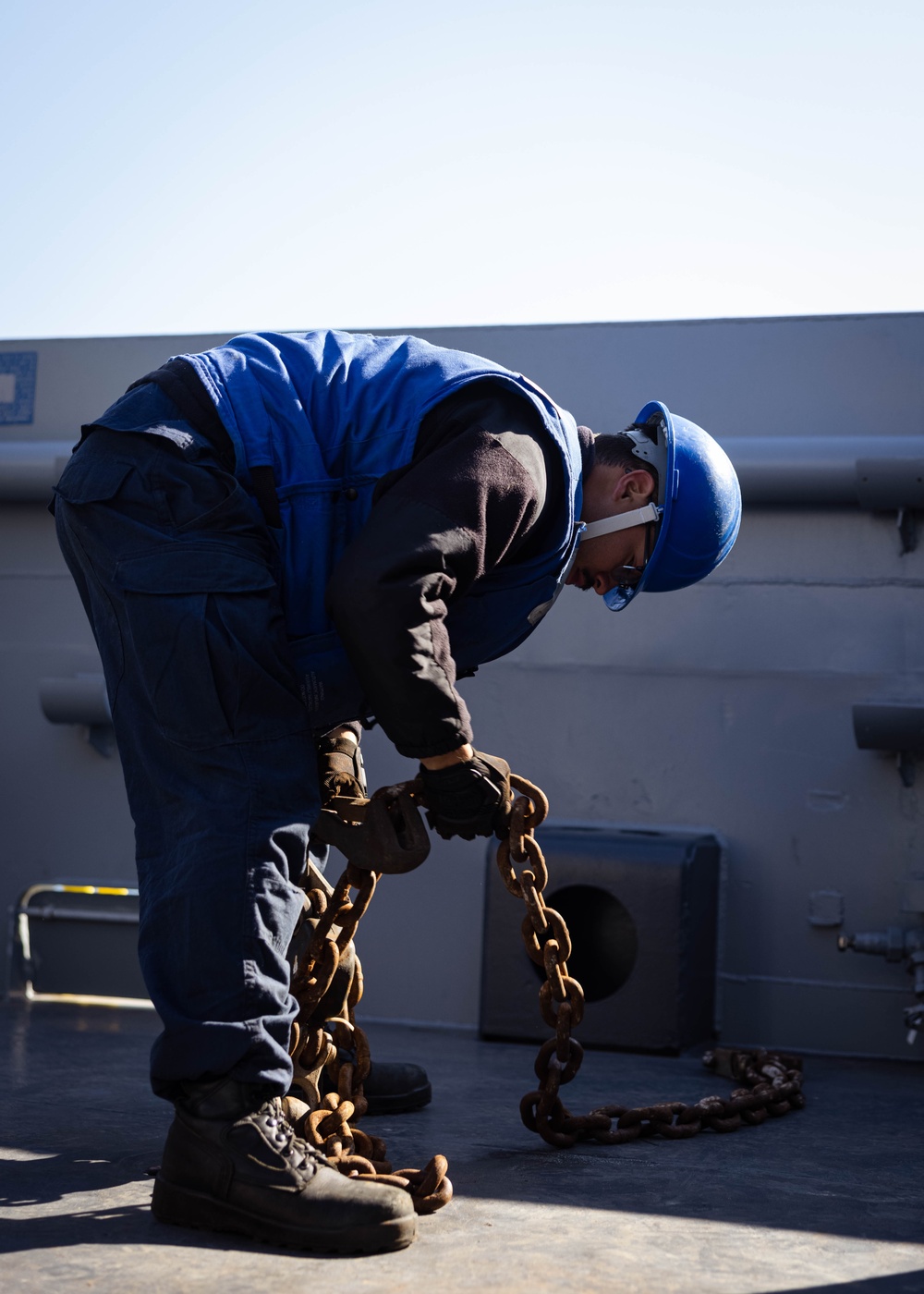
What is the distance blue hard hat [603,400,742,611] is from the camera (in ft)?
6.69

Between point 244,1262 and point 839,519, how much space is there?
101 inches

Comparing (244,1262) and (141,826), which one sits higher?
Result: (141,826)

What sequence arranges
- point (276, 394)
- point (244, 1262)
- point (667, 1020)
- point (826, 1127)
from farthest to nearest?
point (667, 1020) < point (826, 1127) < point (276, 394) < point (244, 1262)

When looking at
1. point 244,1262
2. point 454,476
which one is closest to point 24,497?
point 454,476

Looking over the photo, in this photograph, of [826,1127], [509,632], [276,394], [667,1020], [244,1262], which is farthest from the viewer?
[667,1020]

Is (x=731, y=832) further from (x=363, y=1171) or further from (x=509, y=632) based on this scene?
(x=363, y=1171)

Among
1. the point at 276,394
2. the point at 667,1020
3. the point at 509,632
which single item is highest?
the point at 276,394

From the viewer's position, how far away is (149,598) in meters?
1.66

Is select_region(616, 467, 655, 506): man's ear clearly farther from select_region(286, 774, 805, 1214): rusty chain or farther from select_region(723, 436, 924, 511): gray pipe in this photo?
select_region(723, 436, 924, 511): gray pipe

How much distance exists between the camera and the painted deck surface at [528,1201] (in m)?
1.39

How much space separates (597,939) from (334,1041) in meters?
1.65

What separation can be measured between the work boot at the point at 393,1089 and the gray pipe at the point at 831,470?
178 centimetres

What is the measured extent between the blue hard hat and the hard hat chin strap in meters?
0.03

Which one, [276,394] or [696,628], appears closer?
[276,394]
